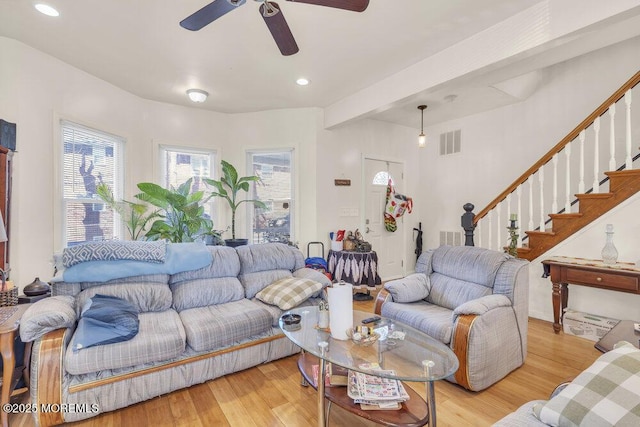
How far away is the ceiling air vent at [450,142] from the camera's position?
5129 mm

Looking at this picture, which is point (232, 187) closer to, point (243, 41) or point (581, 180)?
point (243, 41)

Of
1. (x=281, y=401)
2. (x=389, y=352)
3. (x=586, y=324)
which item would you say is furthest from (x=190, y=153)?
(x=586, y=324)

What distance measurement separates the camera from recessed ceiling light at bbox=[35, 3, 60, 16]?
216cm

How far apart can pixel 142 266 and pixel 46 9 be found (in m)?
2.04

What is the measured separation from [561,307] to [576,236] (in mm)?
748

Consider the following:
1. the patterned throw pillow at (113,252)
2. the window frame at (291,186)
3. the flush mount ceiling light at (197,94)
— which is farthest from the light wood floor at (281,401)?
the flush mount ceiling light at (197,94)

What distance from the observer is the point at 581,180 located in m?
3.14

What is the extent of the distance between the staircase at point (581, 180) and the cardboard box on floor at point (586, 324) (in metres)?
0.69

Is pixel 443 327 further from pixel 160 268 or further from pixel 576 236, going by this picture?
A: pixel 160 268

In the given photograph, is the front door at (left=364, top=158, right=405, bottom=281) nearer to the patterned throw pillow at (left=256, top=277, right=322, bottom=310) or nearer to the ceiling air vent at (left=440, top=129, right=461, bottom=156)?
the ceiling air vent at (left=440, top=129, right=461, bottom=156)

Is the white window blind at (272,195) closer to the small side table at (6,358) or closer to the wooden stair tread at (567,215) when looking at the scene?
the small side table at (6,358)

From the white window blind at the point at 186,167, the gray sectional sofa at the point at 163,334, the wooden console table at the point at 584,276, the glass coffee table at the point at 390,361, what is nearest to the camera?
the glass coffee table at the point at 390,361

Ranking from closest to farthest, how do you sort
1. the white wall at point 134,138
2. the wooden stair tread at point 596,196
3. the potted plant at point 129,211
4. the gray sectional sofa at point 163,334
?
1. the gray sectional sofa at point 163,334
2. the white wall at point 134,138
3. the wooden stair tread at point 596,196
4. the potted plant at point 129,211

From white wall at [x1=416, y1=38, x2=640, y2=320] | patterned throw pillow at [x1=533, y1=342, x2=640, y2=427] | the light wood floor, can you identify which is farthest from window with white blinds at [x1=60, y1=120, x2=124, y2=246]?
white wall at [x1=416, y1=38, x2=640, y2=320]
